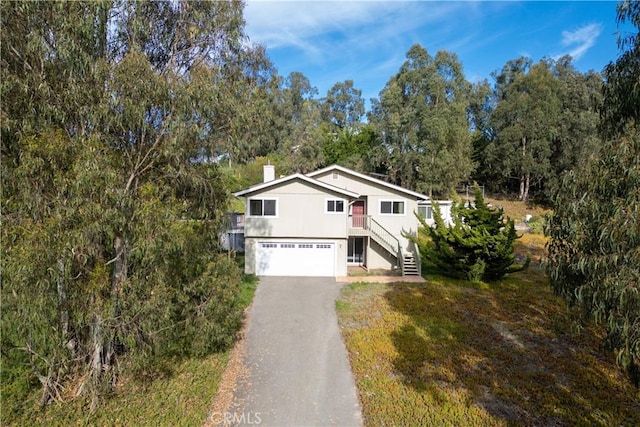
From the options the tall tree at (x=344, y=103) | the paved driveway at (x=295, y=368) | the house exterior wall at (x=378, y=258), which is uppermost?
the tall tree at (x=344, y=103)

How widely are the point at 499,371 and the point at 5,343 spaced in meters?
11.8

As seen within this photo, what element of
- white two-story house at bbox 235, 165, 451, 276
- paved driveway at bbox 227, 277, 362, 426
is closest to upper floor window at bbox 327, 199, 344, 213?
white two-story house at bbox 235, 165, 451, 276

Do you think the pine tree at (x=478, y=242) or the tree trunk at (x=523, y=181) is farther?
the tree trunk at (x=523, y=181)

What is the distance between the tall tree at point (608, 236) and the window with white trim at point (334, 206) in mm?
11538

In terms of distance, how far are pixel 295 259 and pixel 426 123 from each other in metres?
22.0

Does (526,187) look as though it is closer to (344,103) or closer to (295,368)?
(344,103)

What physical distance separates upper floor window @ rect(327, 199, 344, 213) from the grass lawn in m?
4.54

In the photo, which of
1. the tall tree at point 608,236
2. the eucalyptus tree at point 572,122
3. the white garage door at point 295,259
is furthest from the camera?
the eucalyptus tree at point 572,122

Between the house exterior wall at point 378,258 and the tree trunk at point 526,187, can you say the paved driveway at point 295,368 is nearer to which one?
the house exterior wall at point 378,258

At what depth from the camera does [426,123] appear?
Answer: 32.7 meters

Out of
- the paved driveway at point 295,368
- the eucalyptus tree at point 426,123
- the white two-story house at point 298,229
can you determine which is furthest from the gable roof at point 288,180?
the eucalyptus tree at point 426,123

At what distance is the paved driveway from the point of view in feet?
24.5

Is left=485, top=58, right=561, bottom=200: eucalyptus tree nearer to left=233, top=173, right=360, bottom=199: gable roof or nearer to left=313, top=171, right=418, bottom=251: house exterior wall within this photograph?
left=313, top=171, right=418, bottom=251: house exterior wall

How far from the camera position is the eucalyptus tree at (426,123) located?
33031 mm
